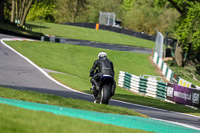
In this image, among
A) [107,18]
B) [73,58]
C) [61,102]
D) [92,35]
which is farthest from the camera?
[107,18]

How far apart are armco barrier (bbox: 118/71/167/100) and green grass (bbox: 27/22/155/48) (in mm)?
28635

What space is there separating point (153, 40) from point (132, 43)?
26.4 feet

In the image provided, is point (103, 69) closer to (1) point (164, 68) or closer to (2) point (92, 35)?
(1) point (164, 68)

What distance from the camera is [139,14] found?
79062mm

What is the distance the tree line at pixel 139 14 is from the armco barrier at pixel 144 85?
12.7 metres

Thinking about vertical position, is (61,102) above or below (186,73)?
above

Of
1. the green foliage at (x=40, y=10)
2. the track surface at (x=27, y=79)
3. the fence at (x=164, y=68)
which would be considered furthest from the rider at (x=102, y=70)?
the green foliage at (x=40, y=10)

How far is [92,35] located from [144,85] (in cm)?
3481

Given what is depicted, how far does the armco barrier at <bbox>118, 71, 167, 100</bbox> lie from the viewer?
24719 mm

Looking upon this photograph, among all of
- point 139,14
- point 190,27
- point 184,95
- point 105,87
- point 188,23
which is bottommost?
point 184,95

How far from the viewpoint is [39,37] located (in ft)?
143

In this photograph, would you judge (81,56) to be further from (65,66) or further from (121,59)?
(65,66)

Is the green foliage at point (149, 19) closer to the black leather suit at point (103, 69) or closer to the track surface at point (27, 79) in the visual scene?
the track surface at point (27, 79)

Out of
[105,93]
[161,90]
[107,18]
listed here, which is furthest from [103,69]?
[107,18]
